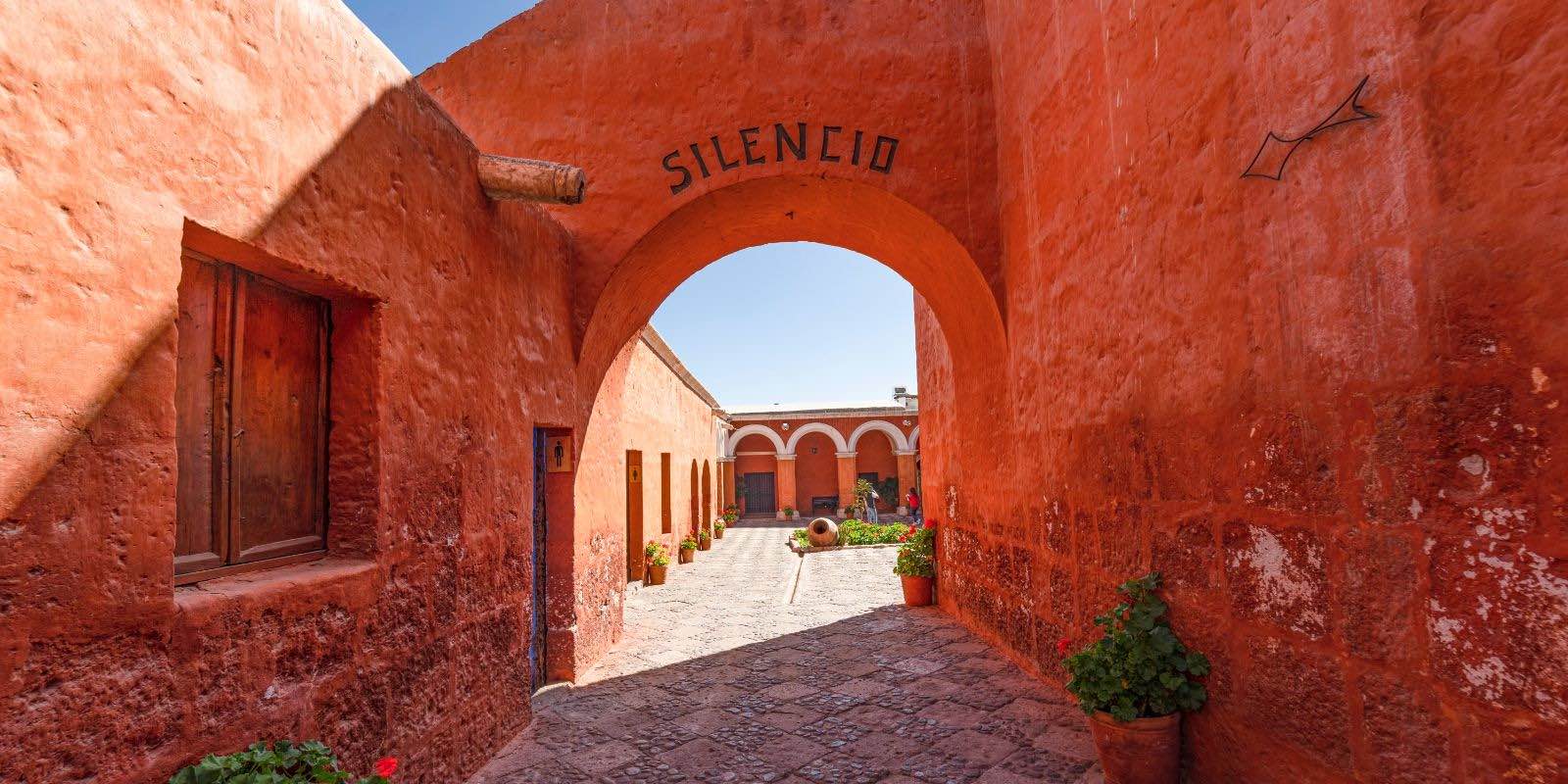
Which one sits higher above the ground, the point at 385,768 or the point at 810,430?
the point at 810,430

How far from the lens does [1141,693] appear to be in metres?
3.27

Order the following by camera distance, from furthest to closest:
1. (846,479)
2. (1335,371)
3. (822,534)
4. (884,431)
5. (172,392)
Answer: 1. (884,431)
2. (846,479)
3. (822,534)
4. (1335,371)
5. (172,392)

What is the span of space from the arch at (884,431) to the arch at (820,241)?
17131 mm

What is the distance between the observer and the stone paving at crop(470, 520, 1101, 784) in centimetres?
373

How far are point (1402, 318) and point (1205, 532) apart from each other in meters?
1.25

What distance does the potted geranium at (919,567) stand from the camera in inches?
316

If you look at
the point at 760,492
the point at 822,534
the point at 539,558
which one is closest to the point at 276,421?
the point at 539,558

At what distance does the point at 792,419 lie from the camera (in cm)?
2466

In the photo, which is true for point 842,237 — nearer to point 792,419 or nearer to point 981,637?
point 981,637

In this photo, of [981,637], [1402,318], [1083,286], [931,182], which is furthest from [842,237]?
[1402,318]

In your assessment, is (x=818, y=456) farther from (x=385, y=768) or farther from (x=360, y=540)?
(x=385, y=768)

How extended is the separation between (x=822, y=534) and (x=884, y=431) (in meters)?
10.8

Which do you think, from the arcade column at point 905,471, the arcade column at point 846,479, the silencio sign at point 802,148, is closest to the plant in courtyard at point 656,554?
the silencio sign at point 802,148

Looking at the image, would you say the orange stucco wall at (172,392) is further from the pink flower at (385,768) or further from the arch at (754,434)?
the arch at (754,434)
